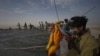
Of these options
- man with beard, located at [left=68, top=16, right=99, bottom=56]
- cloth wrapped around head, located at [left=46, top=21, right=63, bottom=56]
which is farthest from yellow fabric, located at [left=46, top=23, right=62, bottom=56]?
man with beard, located at [left=68, top=16, right=99, bottom=56]

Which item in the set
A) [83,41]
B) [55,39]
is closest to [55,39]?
[55,39]

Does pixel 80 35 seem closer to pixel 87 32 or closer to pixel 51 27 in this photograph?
pixel 87 32

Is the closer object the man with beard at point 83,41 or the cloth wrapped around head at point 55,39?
the man with beard at point 83,41

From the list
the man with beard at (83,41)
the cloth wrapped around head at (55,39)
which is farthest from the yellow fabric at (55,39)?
the man with beard at (83,41)

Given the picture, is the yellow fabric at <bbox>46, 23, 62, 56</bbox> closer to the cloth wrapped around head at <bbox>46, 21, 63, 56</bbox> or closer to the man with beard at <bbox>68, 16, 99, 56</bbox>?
the cloth wrapped around head at <bbox>46, 21, 63, 56</bbox>

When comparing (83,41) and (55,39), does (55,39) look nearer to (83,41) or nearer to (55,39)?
(55,39)

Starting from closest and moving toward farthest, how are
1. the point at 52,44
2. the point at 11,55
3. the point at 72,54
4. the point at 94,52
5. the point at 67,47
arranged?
1. the point at 94,52
2. the point at 72,54
3. the point at 67,47
4. the point at 52,44
5. the point at 11,55

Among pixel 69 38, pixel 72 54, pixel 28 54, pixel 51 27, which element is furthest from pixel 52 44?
pixel 28 54

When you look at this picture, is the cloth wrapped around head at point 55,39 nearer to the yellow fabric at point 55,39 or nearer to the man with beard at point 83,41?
the yellow fabric at point 55,39

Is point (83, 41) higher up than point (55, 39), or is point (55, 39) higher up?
point (83, 41)

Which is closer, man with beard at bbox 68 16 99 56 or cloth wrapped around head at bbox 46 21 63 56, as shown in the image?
man with beard at bbox 68 16 99 56

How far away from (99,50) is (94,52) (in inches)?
11.2

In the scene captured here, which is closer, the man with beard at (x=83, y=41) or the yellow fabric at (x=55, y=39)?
the man with beard at (x=83, y=41)

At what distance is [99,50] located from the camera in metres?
3.40
